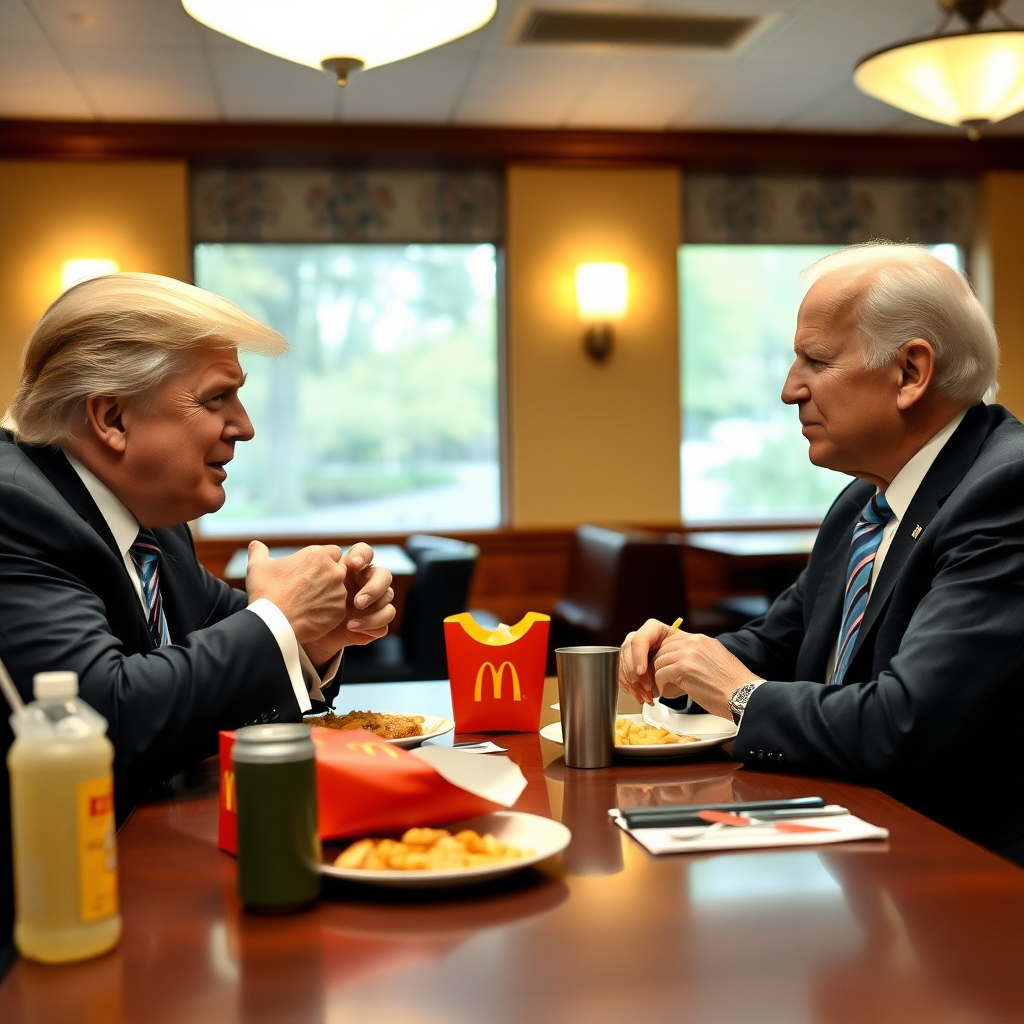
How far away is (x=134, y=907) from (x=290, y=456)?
18.4 ft

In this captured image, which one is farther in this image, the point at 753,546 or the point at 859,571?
the point at 753,546

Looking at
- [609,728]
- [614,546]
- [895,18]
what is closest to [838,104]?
[895,18]

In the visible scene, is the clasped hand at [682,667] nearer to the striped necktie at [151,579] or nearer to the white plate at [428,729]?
the white plate at [428,729]

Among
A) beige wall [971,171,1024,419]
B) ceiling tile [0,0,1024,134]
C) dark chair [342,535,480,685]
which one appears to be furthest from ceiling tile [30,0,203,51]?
beige wall [971,171,1024,419]

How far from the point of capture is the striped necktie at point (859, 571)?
168 cm

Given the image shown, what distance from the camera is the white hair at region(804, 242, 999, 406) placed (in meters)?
1.69

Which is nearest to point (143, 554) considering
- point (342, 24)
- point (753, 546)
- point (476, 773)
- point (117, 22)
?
→ point (476, 773)

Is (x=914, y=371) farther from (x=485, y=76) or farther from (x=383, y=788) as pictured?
(x=485, y=76)

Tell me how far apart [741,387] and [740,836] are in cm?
595

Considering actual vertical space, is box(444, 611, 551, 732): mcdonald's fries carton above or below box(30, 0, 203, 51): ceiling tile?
below

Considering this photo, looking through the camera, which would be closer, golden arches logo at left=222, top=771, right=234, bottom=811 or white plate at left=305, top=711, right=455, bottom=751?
golden arches logo at left=222, top=771, right=234, bottom=811

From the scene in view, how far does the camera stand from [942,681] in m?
1.36

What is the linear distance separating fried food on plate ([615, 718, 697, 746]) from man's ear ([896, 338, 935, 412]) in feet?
1.97

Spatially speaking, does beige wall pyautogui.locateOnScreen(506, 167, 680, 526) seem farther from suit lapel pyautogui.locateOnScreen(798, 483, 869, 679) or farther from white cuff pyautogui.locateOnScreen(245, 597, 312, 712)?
white cuff pyautogui.locateOnScreen(245, 597, 312, 712)
